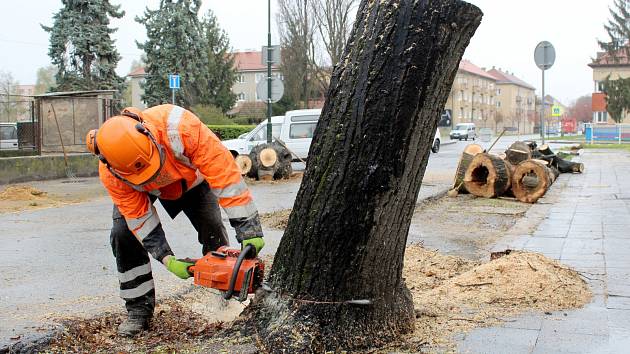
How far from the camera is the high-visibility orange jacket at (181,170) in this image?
3240mm

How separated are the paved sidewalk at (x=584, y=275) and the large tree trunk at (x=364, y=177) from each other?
642 mm

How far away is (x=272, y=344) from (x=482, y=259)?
3150mm

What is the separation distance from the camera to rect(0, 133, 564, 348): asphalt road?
13.6ft

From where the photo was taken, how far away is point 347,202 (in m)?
2.92

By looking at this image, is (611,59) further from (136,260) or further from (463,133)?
(136,260)

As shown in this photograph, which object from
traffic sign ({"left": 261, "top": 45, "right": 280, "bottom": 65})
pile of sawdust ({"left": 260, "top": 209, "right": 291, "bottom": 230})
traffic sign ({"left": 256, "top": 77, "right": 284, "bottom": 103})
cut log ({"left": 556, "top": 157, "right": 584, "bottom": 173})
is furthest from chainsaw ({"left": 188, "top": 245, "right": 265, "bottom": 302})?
traffic sign ({"left": 261, "top": 45, "right": 280, "bottom": 65})

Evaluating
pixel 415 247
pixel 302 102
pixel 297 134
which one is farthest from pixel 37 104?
pixel 302 102

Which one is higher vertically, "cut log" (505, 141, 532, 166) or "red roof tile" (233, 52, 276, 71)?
"red roof tile" (233, 52, 276, 71)

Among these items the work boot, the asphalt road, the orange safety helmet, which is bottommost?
the asphalt road

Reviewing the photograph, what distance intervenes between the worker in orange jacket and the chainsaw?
0.11m

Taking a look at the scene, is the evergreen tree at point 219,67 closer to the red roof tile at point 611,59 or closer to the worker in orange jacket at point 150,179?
the red roof tile at point 611,59

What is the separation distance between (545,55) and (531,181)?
244 inches

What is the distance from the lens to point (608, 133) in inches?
1427

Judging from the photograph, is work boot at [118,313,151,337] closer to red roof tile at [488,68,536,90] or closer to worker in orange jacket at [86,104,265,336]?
worker in orange jacket at [86,104,265,336]
